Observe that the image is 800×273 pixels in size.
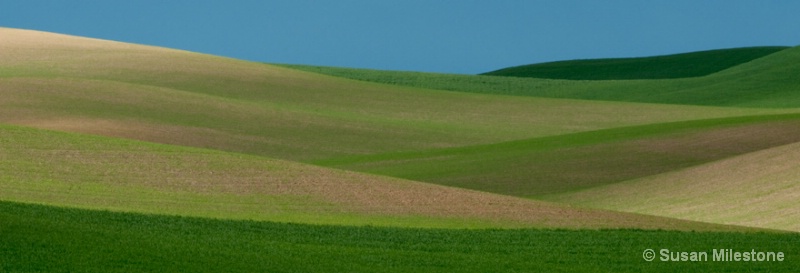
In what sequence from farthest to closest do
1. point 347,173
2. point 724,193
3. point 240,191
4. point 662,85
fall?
1. point 662,85
2. point 347,173
3. point 724,193
4. point 240,191

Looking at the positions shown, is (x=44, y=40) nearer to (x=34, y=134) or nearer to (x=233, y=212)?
(x=34, y=134)

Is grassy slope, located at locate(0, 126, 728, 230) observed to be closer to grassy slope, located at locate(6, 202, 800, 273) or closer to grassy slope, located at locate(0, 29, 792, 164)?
grassy slope, located at locate(6, 202, 800, 273)

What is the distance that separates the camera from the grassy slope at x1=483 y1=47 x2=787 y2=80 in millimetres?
85438

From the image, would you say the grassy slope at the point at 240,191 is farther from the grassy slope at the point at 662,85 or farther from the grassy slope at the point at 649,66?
the grassy slope at the point at 649,66

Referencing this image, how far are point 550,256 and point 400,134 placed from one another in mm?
24269

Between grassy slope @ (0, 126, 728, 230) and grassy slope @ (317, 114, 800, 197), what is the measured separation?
525 centimetres

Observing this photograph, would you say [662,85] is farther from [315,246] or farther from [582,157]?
[315,246]

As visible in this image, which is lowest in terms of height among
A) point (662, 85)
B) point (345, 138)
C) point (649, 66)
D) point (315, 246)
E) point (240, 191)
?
point (315, 246)

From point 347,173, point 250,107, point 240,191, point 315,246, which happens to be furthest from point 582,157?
point 315,246

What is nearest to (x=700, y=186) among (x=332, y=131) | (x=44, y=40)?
(x=332, y=131)

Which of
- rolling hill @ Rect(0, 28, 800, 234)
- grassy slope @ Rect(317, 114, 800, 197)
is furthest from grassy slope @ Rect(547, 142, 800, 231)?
grassy slope @ Rect(317, 114, 800, 197)

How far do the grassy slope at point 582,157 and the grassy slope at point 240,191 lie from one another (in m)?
5.25

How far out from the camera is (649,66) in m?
90.9

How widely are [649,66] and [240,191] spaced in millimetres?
70230
